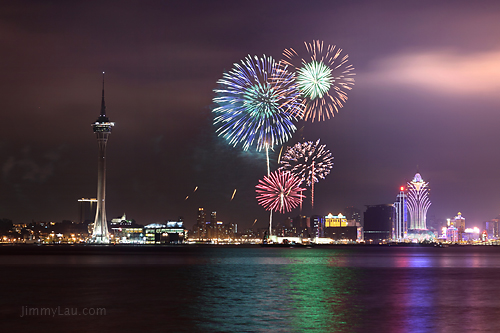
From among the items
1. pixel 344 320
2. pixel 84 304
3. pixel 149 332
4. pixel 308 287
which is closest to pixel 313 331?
pixel 344 320

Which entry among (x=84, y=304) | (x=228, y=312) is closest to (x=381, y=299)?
(x=228, y=312)

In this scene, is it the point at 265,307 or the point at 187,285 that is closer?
the point at 265,307

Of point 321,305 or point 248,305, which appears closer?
point 321,305

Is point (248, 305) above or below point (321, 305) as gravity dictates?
below

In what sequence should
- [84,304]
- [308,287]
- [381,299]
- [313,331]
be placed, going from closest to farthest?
[313,331]
[84,304]
[381,299]
[308,287]

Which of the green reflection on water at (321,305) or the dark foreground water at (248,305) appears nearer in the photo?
the green reflection on water at (321,305)

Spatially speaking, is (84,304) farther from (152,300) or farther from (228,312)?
(228,312)

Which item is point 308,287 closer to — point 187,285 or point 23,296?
point 187,285

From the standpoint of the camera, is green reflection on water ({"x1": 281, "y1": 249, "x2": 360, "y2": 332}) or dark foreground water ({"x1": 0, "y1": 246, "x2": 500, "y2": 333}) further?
dark foreground water ({"x1": 0, "y1": 246, "x2": 500, "y2": 333})

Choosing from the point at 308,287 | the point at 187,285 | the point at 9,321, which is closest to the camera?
the point at 9,321
